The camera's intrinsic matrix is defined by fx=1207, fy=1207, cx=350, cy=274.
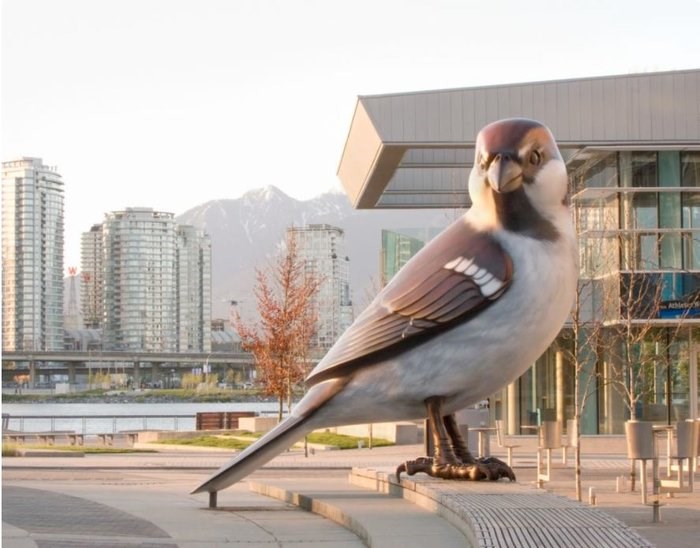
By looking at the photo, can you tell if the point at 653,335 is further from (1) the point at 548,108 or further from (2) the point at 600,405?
(1) the point at 548,108

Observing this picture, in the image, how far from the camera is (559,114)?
1150 inches

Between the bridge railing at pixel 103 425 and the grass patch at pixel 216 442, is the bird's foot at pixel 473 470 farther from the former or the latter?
the bridge railing at pixel 103 425

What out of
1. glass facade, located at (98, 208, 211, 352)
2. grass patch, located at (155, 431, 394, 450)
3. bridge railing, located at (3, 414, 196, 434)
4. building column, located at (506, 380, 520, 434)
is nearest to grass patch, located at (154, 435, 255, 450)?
grass patch, located at (155, 431, 394, 450)

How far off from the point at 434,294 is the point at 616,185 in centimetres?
2037

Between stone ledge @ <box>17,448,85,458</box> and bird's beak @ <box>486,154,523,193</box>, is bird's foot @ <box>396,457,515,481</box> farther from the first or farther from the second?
stone ledge @ <box>17,448,85,458</box>

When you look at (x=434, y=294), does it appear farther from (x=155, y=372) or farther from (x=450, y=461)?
(x=155, y=372)

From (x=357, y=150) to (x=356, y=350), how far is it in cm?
2100

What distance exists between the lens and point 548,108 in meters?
29.1

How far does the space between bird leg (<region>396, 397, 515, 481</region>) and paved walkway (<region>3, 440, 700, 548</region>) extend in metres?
0.57

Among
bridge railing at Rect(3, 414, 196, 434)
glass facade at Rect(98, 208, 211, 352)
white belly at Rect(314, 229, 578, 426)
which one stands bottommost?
bridge railing at Rect(3, 414, 196, 434)

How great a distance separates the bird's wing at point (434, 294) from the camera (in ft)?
36.9

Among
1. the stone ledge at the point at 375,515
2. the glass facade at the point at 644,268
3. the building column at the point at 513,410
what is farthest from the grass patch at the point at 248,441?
the stone ledge at the point at 375,515

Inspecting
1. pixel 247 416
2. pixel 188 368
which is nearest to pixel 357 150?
pixel 247 416

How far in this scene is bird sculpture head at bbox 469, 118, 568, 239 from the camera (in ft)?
37.1
